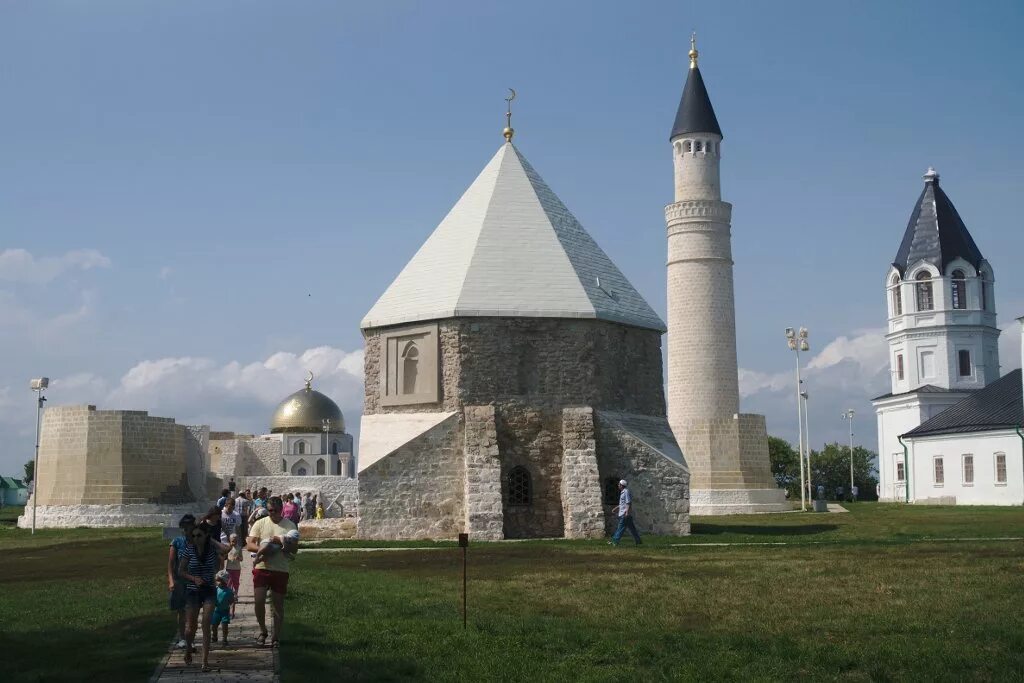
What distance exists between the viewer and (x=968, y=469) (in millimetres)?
55500

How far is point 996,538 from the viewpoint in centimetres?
2505

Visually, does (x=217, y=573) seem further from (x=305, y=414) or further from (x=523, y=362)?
(x=305, y=414)

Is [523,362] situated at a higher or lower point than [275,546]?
higher

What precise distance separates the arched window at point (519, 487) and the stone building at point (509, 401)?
0.04 meters

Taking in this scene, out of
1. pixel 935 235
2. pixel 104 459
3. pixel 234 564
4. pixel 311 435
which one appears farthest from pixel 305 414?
pixel 234 564

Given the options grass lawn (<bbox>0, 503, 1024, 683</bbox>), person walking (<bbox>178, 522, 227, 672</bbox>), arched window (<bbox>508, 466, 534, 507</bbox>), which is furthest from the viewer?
arched window (<bbox>508, 466, 534, 507</bbox>)

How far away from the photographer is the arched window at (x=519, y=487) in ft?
95.2

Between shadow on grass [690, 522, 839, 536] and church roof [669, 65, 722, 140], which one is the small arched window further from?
church roof [669, 65, 722, 140]

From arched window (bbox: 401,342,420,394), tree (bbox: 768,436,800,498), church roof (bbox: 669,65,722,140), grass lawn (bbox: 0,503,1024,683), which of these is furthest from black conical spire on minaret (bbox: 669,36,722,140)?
tree (bbox: 768,436,800,498)

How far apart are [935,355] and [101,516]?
44294 mm

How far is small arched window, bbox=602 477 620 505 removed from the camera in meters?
29.2

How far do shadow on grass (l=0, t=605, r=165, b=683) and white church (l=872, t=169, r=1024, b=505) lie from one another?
50.4 meters

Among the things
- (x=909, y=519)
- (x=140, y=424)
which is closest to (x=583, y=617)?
(x=909, y=519)

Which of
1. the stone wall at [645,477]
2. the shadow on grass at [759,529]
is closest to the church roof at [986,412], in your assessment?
the shadow on grass at [759,529]
